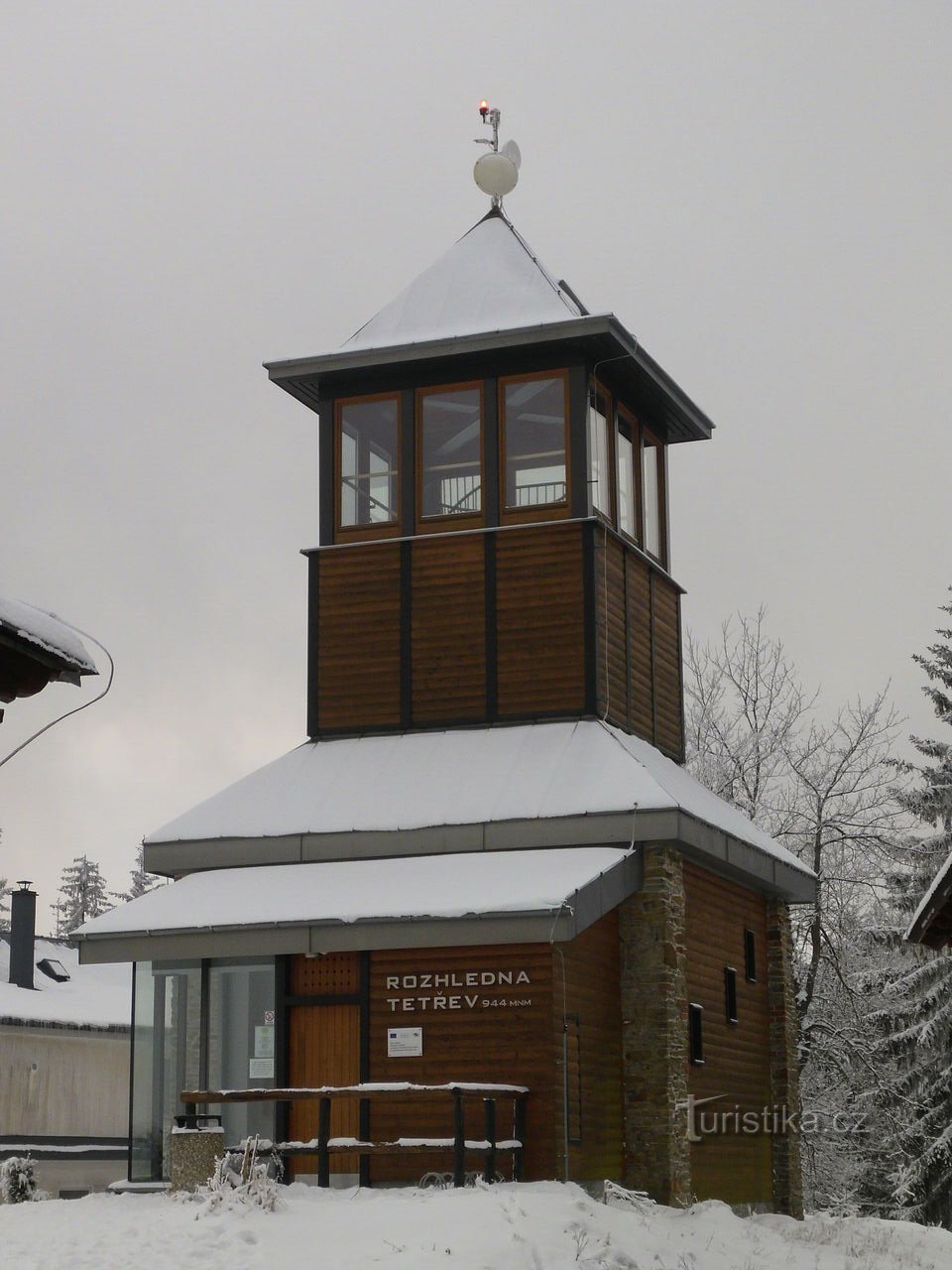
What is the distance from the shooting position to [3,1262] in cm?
1485

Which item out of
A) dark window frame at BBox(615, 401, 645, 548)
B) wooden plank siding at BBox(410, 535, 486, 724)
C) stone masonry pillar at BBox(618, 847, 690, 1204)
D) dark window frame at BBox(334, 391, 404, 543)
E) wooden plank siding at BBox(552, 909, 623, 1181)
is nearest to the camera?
wooden plank siding at BBox(552, 909, 623, 1181)

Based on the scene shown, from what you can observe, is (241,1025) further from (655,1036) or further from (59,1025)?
(59,1025)

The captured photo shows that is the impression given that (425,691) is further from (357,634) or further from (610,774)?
(610,774)

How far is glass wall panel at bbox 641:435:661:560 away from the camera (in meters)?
26.6

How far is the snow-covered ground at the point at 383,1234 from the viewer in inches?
600

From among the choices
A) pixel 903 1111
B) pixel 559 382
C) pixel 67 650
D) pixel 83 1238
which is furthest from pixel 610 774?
pixel 903 1111

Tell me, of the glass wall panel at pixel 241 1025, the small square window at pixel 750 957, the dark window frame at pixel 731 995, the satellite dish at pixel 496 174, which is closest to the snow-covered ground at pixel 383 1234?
the glass wall panel at pixel 241 1025

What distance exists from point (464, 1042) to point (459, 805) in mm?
2964

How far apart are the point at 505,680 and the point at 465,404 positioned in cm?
368

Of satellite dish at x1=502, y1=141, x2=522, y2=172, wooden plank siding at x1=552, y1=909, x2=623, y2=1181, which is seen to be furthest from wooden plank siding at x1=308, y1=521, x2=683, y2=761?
satellite dish at x1=502, y1=141, x2=522, y2=172

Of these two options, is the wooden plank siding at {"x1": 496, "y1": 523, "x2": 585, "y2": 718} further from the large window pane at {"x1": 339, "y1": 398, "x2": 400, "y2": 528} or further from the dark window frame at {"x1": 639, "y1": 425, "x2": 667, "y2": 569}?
the dark window frame at {"x1": 639, "y1": 425, "x2": 667, "y2": 569}

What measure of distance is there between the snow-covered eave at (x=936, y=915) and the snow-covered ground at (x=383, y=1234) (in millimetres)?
3645

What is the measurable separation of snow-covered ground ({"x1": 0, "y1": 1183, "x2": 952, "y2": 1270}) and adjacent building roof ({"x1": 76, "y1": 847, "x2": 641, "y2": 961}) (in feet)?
8.59

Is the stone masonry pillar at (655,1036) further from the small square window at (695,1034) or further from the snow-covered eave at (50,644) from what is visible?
the snow-covered eave at (50,644)
